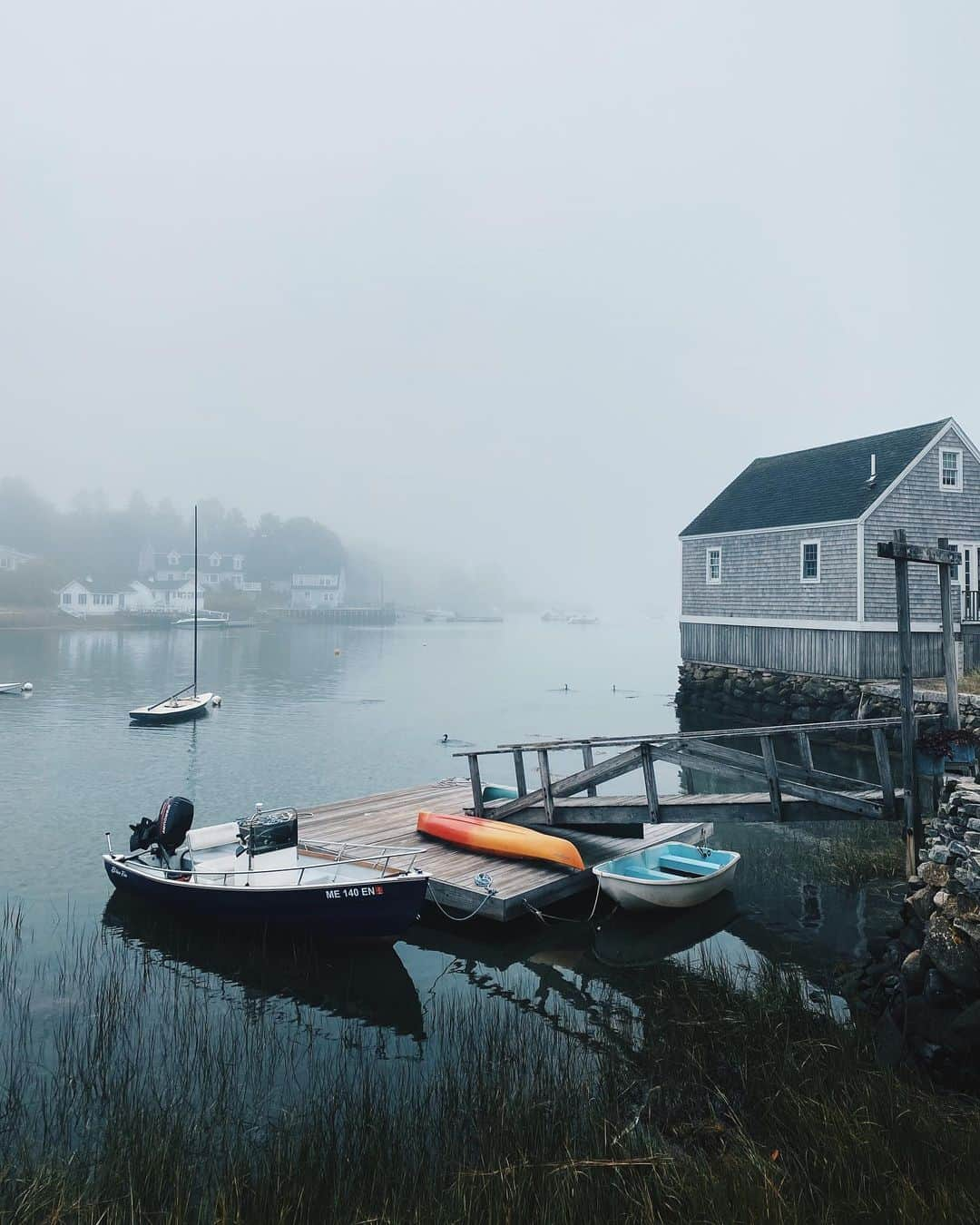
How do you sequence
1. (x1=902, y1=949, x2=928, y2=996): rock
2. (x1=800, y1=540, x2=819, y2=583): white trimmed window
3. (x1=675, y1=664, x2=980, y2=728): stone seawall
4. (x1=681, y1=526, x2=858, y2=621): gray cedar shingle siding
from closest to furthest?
(x1=902, y1=949, x2=928, y2=996): rock → (x1=675, y1=664, x2=980, y2=728): stone seawall → (x1=681, y1=526, x2=858, y2=621): gray cedar shingle siding → (x1=800, y1=540, x2=819, y2=583): white trimmed window

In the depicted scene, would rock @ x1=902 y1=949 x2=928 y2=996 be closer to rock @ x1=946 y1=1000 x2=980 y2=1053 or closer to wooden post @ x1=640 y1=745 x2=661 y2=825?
rock @ x1=946 y1=1000 x2=980 y2=1053

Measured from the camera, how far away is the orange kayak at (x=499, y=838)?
1372cm

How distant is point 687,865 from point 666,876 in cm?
58

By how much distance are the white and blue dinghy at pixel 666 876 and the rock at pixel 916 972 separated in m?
4.60

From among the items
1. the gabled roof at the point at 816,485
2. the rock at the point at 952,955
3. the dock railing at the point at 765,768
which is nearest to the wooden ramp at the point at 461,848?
the dock railing at the point at 765,768

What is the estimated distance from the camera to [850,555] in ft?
103

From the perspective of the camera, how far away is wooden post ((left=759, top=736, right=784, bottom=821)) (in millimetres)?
12672

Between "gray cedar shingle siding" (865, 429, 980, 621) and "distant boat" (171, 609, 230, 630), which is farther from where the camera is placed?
"distant boat" (171, 609, 230, 630)

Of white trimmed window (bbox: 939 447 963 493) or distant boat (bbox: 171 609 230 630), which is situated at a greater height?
white trimmed window (bbox: 939 447 963 493)

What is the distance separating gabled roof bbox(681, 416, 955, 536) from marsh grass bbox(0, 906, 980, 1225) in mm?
26241

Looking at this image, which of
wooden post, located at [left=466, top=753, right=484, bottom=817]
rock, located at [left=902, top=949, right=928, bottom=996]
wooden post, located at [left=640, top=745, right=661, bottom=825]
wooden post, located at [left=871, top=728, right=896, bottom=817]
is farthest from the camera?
wooden post, located at [left=466, top=753, right=484, bottom=817]

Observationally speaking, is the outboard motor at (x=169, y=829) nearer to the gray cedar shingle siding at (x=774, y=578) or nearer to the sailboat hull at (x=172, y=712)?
the sailboat hull at (x=172, y=712)

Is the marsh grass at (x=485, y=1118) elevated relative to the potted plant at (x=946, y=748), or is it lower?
lower

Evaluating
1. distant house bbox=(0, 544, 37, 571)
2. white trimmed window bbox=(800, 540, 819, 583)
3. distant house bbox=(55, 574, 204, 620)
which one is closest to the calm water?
white trimmed window bbox=(800, 540, 819, 583)
